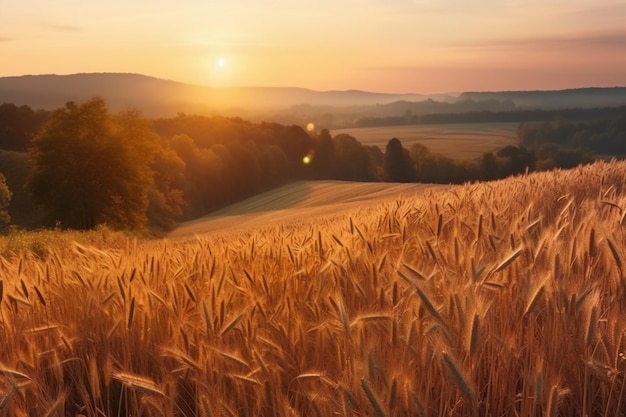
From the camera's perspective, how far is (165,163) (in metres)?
61.1

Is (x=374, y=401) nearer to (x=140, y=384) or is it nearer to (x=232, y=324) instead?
(x=140, y=384)

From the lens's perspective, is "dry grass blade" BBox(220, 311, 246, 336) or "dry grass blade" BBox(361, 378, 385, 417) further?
"dry grass blade" BBox(220, 311, 246, 336)

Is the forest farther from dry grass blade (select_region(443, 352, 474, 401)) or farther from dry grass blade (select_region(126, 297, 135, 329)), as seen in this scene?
dry grass blade (select_region(443, 352, 474, 401))

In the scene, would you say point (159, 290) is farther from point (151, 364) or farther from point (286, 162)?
point (286, 162)

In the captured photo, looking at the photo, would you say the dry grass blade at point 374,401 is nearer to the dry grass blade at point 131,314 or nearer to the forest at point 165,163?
the dry grass blade at point 131,314

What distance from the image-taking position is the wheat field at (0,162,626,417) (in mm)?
1864

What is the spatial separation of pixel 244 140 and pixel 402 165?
23.1 m

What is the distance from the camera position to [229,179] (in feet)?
243

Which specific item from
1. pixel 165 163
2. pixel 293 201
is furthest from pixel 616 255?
pixel 165 163

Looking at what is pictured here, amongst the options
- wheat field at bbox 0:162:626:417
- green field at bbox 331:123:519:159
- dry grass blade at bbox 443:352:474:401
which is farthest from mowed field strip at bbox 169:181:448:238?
green field at bbox 331:123:519:159

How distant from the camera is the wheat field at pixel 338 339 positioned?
186 cm

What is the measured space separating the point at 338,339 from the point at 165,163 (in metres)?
60.9

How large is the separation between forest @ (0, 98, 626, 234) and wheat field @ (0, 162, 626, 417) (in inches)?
1452

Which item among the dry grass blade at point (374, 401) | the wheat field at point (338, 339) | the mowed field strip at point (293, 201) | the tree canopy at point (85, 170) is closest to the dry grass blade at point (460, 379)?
the wheat field at point (338, 339)
